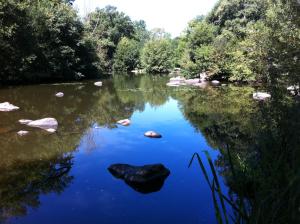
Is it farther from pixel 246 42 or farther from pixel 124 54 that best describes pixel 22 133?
pixel 124 54

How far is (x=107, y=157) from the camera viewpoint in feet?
30.0

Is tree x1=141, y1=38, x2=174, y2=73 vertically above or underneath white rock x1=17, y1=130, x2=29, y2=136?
above

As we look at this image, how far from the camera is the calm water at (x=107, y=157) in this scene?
6094 mm

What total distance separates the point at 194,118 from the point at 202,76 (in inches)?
748

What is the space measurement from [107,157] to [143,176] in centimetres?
210

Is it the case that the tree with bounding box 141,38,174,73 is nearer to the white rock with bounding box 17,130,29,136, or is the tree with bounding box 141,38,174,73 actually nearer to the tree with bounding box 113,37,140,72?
the tree with bounding box 113,37,140,72

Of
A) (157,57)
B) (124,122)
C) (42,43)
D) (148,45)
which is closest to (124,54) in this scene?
(148,45)

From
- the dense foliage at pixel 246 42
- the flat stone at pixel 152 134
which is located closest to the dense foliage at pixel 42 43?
the dense foliage at pixel 246 42

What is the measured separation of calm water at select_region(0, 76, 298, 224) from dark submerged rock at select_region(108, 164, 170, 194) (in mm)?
164

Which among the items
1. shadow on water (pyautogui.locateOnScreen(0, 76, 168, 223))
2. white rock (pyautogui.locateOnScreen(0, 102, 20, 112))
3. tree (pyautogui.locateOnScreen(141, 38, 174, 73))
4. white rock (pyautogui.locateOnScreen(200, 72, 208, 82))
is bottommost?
shadow on water (pyautogui.locateOnScreen(0, 76, 168, 223))

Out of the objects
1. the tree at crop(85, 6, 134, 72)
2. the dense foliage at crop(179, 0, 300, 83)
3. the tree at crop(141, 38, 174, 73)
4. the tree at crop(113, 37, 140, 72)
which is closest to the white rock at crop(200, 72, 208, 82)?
the dense foliage at crop(179, 0, 300, 83)

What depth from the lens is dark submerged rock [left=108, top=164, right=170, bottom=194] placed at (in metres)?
7.20

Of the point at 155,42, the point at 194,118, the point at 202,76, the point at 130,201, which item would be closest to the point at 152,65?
the point at 155,42

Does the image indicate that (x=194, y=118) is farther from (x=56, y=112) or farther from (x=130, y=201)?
(x=130, y=201)
